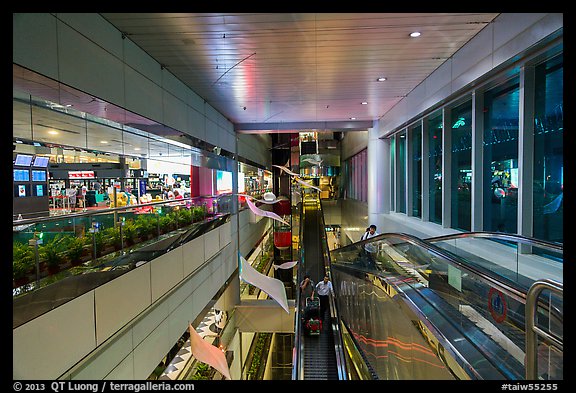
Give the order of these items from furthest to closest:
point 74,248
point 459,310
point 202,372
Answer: point 202,372 → point 74,248 → point 459,310

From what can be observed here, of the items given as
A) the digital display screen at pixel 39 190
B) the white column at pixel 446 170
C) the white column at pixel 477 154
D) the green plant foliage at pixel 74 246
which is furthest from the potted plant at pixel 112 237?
the white column at pixel 446 170

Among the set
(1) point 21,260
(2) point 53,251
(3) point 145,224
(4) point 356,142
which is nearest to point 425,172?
(3) point 145,224

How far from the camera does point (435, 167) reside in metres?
9.52

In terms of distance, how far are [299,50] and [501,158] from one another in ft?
13.7

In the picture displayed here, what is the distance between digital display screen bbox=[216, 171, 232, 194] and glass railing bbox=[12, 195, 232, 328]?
15.8 ft

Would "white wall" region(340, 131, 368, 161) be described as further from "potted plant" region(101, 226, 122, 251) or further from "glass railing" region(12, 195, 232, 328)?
"potted plant" region(101, 226, 122, 251)

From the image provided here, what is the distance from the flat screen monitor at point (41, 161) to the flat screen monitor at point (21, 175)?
6.6 inches

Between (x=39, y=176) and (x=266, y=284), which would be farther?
(x=266, y=284)

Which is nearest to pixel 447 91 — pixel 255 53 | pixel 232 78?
pixel 255 53

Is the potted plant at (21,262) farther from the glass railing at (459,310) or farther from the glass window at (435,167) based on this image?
the glass window at (435,167)

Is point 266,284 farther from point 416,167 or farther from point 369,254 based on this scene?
point 416,167

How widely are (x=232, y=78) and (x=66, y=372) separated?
250 inches

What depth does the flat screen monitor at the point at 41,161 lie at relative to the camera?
3.40 metres
